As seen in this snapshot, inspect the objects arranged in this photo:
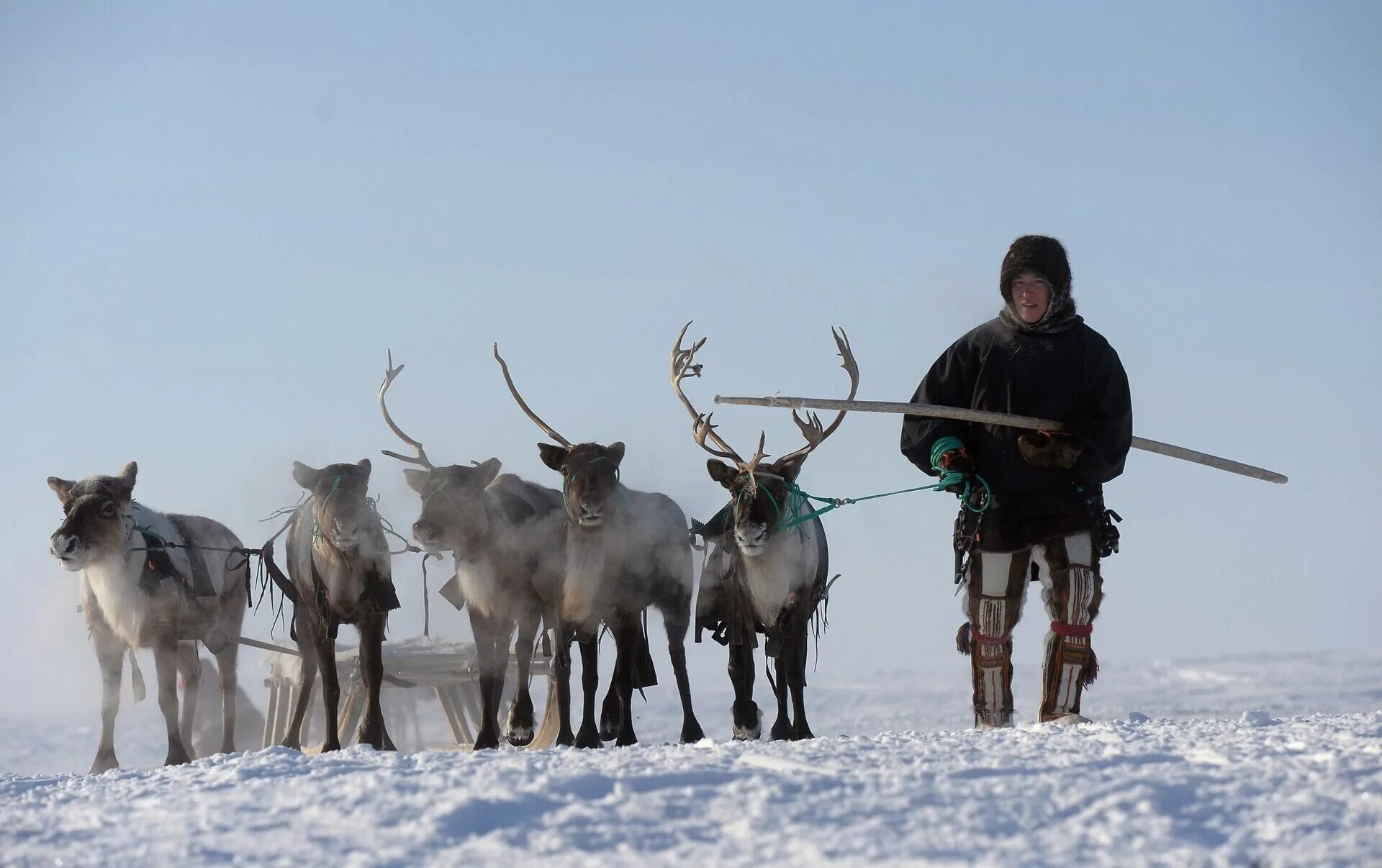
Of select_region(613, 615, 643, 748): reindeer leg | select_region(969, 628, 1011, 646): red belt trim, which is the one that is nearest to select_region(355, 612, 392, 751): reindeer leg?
select_region(613, 615, 643, 748): reindeer leg

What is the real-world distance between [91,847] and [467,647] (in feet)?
35.7

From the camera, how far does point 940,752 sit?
6.05 meters

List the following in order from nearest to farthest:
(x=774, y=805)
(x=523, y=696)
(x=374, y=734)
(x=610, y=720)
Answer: (x=774, y=805) → (x=374, y=734) → (x=523, y=696) → (x=610, y=720)

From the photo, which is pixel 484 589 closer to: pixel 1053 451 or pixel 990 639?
pixel 990 639

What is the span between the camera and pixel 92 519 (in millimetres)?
11703

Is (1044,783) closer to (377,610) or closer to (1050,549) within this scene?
(1050,549)

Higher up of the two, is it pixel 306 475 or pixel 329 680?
pixel 306 475

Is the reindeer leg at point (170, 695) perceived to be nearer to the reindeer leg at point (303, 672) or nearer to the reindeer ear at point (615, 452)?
the reindeer leg at point (303, 672)

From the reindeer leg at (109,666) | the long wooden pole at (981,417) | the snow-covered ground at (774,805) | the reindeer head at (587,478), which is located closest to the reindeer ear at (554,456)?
the reindeer head at (587,478)

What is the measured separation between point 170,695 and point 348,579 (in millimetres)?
1974

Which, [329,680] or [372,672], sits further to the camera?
[372,672]

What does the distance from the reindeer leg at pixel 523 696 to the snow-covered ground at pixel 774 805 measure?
4.40 meters

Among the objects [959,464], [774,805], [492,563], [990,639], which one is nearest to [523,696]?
[492,563]

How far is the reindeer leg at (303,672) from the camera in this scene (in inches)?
458
